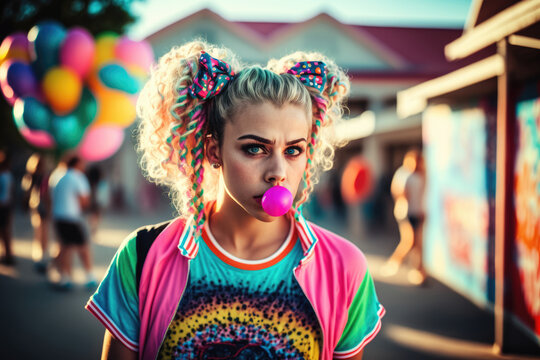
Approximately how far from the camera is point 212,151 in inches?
61.3

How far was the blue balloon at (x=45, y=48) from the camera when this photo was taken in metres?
5.48

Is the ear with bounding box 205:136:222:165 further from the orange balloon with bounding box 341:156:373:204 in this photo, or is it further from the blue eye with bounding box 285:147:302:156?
the orange balloon with bounding box 341:156:373:204

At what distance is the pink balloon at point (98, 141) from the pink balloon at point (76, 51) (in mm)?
816

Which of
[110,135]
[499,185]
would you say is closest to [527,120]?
[499,185]

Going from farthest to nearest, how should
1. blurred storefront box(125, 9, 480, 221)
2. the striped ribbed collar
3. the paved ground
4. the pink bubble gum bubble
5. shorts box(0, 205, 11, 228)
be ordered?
blurred storefront box(125, 9, 480, 221)
shorts box(0, 205, 11, 228)
the paved ground
the striped ribbed collar
the pink bubble gum bubble

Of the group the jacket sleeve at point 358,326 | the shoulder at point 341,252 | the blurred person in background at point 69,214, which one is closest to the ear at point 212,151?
the shoulder at point 341,252

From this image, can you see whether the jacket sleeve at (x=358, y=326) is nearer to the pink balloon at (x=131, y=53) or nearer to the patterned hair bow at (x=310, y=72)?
the patterned hair bow at (x=310, y=72)

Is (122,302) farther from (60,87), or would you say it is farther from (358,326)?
(60,87)

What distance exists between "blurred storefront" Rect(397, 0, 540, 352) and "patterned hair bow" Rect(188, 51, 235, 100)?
2729 millimetres

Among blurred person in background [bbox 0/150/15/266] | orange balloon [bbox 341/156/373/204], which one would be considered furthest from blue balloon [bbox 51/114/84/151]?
orange balloon [bbox 341/156/373/204]

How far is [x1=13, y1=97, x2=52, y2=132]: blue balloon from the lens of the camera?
5.41 meters

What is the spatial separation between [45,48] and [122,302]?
5174mm

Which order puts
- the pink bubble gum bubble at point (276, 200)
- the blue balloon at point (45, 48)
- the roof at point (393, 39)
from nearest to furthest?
the pink bubble gum bubble at point (276, 200) → the blue balloon at point (45, 48) → the roof at point (393, 39)

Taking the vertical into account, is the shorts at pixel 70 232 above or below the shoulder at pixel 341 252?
below
